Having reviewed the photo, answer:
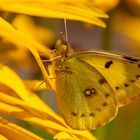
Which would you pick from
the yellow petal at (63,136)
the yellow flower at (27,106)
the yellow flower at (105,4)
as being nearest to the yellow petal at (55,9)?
the yellow flower at (27,106)

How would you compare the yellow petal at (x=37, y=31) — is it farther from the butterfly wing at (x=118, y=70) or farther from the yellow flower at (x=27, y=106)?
the yellow flower at (x=27, y=106)

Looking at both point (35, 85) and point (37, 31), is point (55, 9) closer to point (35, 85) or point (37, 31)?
point (35, 85)

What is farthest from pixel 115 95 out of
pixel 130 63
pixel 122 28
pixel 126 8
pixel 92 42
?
pixel 92 42

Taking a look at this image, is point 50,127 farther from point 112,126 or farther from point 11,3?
point 112,126

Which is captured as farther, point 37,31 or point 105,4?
point 37,31

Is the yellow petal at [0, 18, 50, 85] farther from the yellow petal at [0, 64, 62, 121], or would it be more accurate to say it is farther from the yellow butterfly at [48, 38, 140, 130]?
the yellow butterfly at [48, 38, 140, 130]

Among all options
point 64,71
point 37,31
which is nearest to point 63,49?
point 64,71
